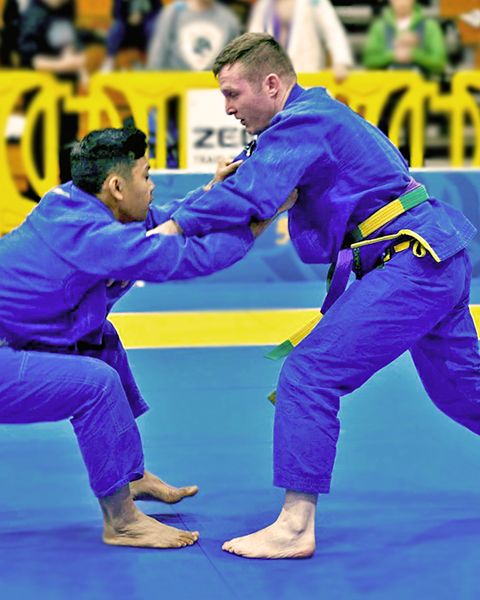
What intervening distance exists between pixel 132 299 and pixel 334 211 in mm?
4411

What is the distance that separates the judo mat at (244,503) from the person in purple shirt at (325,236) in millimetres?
218

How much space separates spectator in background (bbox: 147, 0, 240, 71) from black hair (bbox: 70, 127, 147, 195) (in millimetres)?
5261

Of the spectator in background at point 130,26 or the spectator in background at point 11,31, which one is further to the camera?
the spectator in background at point 130,26

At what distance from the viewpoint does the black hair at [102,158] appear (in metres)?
3.45

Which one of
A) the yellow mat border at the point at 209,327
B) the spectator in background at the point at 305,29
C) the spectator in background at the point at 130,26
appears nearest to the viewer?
the yellow mat border at the point at 209,327

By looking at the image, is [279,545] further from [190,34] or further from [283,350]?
[190,34]

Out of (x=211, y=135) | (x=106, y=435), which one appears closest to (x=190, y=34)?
(x=211, y=135)

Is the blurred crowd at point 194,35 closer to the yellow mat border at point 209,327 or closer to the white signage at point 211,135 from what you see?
the white signage at point 211,135

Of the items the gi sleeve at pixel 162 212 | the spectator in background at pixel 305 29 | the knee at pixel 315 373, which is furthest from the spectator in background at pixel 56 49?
the knee at pixel 315 373

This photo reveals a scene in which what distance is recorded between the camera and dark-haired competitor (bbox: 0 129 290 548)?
3.33 metres

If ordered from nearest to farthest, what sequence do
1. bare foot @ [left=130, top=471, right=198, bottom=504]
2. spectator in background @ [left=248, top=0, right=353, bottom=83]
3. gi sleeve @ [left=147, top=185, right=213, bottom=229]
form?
gi sleeve @ [left=147, top=185, right=213, bottom=229], bare foot @ [left=130, top=471, right=198, bottom=504], spectator in background @ [left=248, top=0, right=353, bottom=83]

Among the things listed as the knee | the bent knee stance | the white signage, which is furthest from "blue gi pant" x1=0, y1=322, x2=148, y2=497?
the white signage

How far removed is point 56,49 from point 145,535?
5916mm

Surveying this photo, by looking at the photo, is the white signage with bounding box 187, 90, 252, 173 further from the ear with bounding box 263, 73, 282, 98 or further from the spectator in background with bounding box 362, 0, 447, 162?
the ear with bounding box 263, 73, 282, 98
